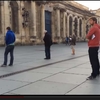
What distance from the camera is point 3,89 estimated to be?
463 centimetres

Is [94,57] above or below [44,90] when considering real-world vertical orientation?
above

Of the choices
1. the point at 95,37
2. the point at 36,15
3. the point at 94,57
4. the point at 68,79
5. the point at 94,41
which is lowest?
the point at 68,79

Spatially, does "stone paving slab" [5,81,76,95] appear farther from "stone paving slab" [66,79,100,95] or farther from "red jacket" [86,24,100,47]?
"red jacket" [86,24,100,47]

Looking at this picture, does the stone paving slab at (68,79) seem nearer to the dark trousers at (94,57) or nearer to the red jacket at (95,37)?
the dark trousers at (94,57)

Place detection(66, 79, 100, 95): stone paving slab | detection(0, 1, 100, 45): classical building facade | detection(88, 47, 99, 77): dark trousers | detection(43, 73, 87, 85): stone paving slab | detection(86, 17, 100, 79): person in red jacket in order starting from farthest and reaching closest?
detection(88, 47, 99, 77): dark trousers
detection(43, 73, 87, 85): stone paving slab
detection(86, 17, 100, 79): person in red jacket
detection(66, 79, 100, 95): stone paving slab
detection(0, 1, 100, 45): classical building facade

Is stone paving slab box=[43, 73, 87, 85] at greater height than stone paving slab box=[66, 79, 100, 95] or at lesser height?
lesser

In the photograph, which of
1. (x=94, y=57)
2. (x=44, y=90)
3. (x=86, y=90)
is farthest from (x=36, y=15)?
(x=94, y=57)

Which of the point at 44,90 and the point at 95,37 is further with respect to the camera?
the point at 95,37

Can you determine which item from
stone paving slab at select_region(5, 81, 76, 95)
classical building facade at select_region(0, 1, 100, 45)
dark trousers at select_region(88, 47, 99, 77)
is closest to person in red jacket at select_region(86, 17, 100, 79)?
dark trousers at select_region(88, 47, 99, 77)

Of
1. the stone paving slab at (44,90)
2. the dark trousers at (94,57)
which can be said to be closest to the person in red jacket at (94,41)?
the dark trousers at (94,57)

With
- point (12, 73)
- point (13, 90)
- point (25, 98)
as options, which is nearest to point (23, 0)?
point (25, 98)

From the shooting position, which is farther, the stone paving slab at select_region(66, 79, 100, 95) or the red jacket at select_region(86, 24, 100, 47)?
the red jacket at select_region(86, 24, 100, 47)

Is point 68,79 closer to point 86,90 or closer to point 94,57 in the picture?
Answer: point 94,57

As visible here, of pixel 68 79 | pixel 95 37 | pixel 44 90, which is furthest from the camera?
pixel 68 79
